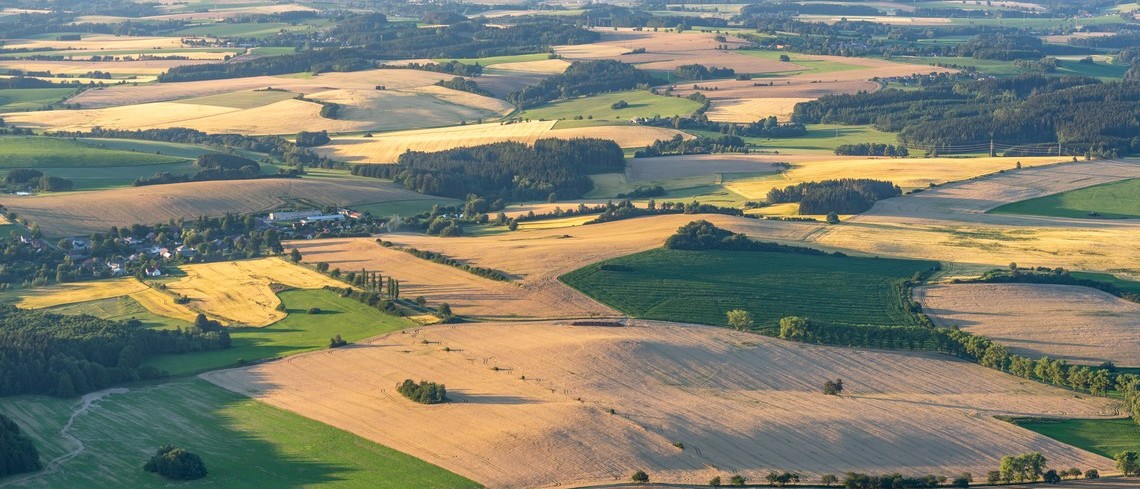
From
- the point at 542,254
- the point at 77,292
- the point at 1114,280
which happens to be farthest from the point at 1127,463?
the point at 77,292

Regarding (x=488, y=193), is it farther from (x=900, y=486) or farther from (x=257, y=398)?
(x=900, y=486)

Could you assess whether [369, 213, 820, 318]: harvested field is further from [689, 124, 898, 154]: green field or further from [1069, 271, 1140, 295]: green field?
[689, 124, 898, 154]: green field

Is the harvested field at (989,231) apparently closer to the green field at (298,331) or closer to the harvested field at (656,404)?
the harvested field at (656,404)

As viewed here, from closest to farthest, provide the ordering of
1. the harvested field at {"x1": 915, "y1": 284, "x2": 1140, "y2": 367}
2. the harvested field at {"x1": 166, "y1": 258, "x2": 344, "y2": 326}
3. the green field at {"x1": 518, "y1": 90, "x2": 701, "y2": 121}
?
the harvested field at {"x1": 915, "y1": 284, "x2": 1140, "y2": 367}
the harvested field at {"x1": 166, "y1": 258, "x2": 344, "y2": 326}
the green field at {"x1": 518, "y1": 90, "x2": 701, "y2": 121}

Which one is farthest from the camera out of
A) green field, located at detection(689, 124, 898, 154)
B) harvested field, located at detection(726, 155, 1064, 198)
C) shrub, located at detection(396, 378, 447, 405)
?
green field, located at detection(689, 124, 898, 154)

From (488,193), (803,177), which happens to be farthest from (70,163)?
(803,177)

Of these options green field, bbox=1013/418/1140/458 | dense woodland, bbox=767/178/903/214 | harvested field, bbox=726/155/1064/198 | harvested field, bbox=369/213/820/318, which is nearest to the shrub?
harvested field, bbox=369/213/820/318
